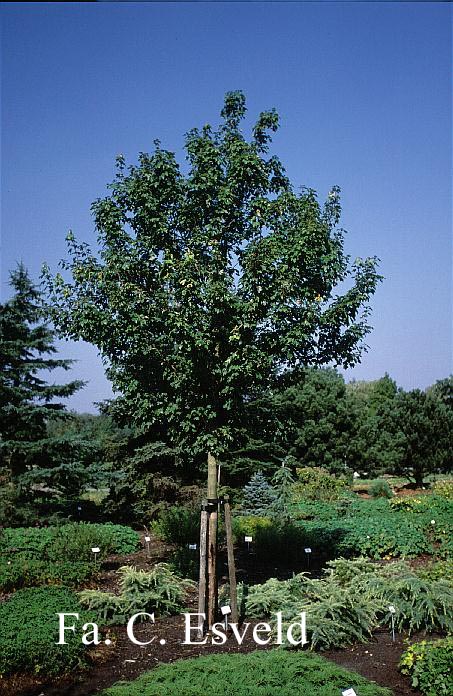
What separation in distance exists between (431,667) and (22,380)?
11455 millimetres

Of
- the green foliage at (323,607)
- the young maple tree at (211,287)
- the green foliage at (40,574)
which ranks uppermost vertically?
the young maple tree at (211,287)

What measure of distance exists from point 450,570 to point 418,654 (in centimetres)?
298

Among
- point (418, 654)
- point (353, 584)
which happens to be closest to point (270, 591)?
point (353, 584)

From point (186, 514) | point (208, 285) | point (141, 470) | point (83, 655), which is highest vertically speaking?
point (208, 285)

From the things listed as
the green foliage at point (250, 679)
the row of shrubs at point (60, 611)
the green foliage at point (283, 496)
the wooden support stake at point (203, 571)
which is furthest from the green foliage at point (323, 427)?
the green foliage at point (250, 679)

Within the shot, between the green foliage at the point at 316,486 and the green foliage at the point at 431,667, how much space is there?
11.2 m

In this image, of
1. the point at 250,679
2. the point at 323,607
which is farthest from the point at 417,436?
the point at 250,679

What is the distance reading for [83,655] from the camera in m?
5.79

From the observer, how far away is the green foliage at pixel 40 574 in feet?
28.0

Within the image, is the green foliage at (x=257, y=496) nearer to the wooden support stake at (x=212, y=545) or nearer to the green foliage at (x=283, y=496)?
the green foliage at (x=283, y=496)

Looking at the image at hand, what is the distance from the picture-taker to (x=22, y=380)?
1419 cm

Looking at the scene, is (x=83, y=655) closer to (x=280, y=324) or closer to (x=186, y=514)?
(x=280, y=324)

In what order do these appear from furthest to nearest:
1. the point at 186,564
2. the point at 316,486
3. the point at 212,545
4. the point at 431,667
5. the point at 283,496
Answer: the point at 316,486
the point at 283,496
the point at 186,564
the point at 212,545
the point at 431,667

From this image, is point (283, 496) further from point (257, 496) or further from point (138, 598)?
point (138, 598)
